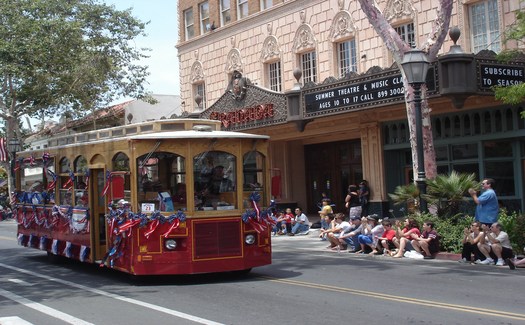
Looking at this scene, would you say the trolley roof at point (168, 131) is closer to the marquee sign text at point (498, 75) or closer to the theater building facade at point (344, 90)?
the theater building facade at point (344, 90)

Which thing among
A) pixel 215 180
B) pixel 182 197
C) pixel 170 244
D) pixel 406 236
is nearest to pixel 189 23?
pixel 406 236

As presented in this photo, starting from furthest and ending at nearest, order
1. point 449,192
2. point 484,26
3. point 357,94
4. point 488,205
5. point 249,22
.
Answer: point 249,22
point 357,94
point 484,26
point 449,192
point 488,205

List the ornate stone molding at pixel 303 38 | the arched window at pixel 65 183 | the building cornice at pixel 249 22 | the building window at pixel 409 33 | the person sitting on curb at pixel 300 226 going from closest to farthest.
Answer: the arched window at pixel 65 183
the building window at pixel 409 33
the person sitting on curb at pixel 300 226
the ornate stone molding at pixel 303 38
the building cornice at pixel 249 22

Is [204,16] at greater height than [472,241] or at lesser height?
greater

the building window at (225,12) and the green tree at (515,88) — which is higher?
the building window at (225,12)

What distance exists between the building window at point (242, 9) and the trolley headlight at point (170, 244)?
21.1m

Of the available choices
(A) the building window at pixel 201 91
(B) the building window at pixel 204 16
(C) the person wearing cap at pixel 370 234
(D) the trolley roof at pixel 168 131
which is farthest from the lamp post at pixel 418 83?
(B) the building window at pixel 204 16

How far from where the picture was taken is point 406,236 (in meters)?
16.0

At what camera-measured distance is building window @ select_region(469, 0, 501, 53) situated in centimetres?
2058

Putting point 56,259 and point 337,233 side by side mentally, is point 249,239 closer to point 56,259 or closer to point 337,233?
point 56,259

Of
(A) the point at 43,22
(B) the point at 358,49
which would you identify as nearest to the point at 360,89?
(B) the point at 358,49

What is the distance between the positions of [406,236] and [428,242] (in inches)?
26.9

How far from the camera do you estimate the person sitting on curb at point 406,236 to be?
15.8 metres

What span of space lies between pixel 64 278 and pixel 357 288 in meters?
6.15
